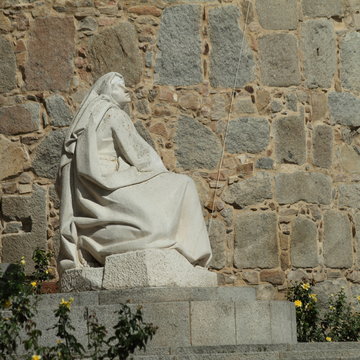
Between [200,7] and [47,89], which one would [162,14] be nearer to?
[200,7]

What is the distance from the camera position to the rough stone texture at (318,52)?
1177 centimetres

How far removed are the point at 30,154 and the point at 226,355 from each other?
4995 millimetres

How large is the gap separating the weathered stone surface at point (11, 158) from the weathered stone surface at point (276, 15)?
2.79 metres

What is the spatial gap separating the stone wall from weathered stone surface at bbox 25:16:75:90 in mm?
10

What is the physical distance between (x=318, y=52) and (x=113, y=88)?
3579 mm

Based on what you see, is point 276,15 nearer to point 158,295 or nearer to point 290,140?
point 290,140

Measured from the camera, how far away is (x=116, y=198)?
8.18 meters

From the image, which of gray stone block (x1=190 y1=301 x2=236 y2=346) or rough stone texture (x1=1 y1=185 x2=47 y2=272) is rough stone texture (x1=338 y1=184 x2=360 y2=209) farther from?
gray stone block (x1=190 y1=301 x2=236 y2=346)

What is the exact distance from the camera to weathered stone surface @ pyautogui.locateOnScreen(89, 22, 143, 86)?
37.9ft

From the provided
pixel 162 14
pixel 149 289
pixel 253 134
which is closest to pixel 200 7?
pixel 162 14

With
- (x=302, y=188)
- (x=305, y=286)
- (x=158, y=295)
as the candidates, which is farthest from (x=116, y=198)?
(x=302, y=188)

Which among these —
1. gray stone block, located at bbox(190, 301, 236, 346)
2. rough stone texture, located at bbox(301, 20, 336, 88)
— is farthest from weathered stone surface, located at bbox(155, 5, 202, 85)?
gray stone block, located at bbox(190, 301, 236, 346)

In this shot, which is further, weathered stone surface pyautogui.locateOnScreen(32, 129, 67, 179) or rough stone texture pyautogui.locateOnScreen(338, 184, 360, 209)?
rough stone texture pyautogui.locateOnScreen(338, 184, 360, 209)

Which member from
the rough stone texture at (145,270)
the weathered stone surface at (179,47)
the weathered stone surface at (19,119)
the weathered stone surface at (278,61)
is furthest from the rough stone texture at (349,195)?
the rough stone texture at (145,270)
